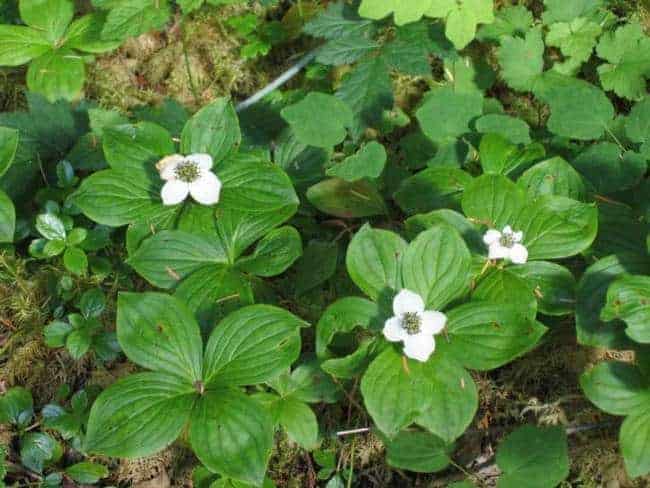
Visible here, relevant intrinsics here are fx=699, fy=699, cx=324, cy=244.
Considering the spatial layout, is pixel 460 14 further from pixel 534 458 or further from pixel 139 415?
pixel 139 415

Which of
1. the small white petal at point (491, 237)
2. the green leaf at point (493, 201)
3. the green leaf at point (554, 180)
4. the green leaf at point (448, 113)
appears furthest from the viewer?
the green leaf at point (448, 113)

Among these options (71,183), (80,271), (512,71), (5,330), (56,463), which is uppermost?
(512,71)

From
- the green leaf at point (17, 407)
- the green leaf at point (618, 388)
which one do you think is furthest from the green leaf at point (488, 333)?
the green leaf at point (17, 407)

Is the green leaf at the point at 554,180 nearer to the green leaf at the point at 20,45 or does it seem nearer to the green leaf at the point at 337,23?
the green leaf at the point at 337,23

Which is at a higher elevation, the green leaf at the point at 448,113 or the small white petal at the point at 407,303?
the green leaf at the point at 448,113

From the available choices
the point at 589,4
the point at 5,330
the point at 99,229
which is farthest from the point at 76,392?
the point at 589,4

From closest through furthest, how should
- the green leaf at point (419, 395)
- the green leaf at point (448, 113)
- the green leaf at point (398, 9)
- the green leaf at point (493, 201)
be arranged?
1. the green leaf at point (419, 395)
2. the green leaf at point (493, 201)
3. the green leaf at point (398, 9)
4. the green leaf at point (448, 113)

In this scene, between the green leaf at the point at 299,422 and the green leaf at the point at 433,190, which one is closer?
the green leaf at the point at 299,422

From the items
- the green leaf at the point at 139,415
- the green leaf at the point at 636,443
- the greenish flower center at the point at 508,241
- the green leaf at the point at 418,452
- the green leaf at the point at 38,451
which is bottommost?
the green leaf at the point at 38,451

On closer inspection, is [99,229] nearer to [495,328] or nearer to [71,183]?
[71,183]
